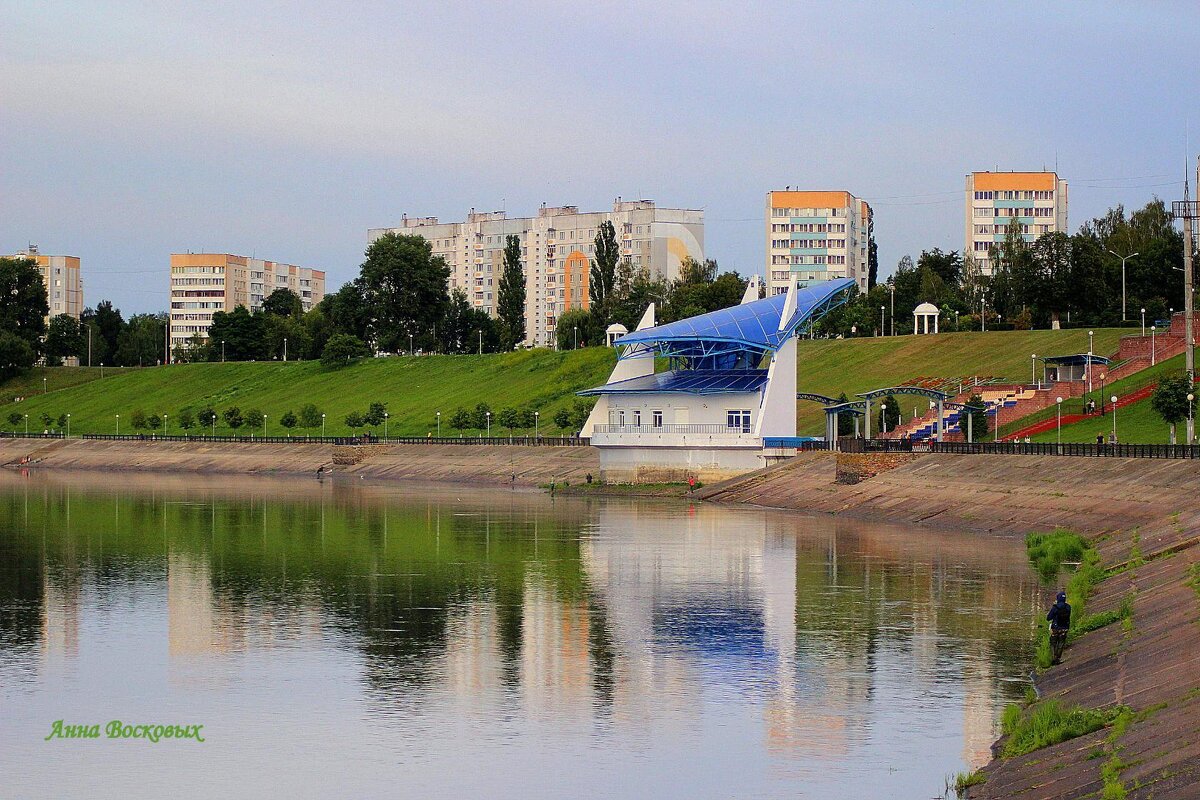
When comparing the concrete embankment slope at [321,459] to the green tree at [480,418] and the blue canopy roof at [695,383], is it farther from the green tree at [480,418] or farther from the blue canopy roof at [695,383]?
the green tree at [480,418]

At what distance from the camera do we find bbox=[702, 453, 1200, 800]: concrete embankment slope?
20766 mm

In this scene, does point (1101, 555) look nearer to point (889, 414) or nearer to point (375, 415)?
point (889, 414)

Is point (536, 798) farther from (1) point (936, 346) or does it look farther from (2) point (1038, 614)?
(1) point (936, 346)

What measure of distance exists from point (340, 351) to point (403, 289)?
1308cm

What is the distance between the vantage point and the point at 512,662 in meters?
33.4

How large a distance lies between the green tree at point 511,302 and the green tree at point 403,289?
8.48m

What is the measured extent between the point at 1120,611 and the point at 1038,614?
638cm

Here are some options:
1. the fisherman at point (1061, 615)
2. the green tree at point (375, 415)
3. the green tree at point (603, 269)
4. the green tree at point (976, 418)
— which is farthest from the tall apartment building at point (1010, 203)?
the fisherman at point (1061, 615)

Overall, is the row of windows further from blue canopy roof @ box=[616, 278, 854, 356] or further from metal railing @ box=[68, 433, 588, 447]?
blue canopy roof @ box=[616, 278, 854, 356]

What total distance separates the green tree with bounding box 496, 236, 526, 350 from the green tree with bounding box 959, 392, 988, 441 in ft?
322

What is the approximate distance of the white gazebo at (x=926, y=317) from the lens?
13112cm

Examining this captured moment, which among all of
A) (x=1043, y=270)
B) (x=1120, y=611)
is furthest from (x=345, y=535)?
(x=1043, y=270)

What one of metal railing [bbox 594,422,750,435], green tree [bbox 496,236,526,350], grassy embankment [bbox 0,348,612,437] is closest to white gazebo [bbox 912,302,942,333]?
grassy embankment [bbox 0,348,612,437]

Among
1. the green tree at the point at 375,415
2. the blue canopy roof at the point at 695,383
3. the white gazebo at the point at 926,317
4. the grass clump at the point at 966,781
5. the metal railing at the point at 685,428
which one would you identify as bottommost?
the grass clump at the point at 966,781
